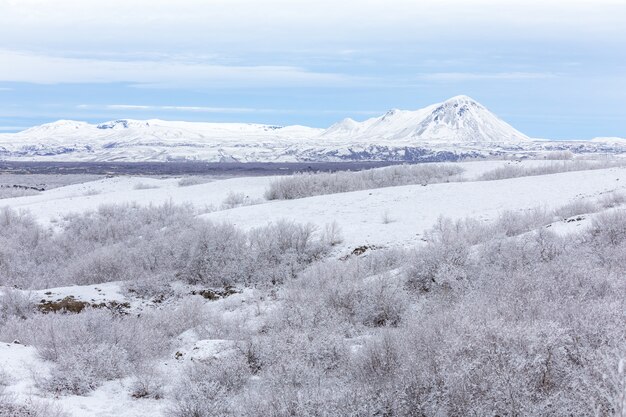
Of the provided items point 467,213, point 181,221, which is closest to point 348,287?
point 467,213

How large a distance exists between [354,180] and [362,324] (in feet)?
55.7

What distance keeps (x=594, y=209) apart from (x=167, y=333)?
10.5 m

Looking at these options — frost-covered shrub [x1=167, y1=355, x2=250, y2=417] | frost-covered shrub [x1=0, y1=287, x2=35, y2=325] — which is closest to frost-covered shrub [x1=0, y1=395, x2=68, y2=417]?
frost-covered shrub [x1=167, y1=355, x2=250, y2=417]

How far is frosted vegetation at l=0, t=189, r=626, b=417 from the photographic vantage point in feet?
15.4

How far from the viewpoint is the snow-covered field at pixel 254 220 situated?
6.07 meters

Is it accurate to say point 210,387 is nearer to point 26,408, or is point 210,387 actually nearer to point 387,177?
point 26,408

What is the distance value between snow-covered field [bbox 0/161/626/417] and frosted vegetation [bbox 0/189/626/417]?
5.8 inches

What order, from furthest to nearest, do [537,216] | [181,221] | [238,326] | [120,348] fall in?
1. [181,221]
2. [537,216]
3. [238,326]
4. [120,348]

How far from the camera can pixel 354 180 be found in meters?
24.9

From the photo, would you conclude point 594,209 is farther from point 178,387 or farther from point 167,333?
point 178,387

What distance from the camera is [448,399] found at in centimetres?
456

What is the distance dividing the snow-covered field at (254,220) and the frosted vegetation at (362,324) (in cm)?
15

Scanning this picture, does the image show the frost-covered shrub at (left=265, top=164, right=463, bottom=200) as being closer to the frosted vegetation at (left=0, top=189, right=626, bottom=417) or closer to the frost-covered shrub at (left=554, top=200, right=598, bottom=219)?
the frost-covered shrub at (left=554, top=200, right=598, bottom=219)

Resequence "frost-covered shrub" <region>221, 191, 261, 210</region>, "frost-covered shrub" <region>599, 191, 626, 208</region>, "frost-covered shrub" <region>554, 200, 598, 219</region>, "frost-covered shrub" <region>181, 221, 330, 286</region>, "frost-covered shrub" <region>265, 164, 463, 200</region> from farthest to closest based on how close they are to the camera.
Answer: "frost-covered shrub" <region>265, 164, 463, 200</region> → "frost-covered shrub" <region>221, 191, 261, 210</region> → "frost-covered shrub" <region>599, 191, 626, 208</region> → "frost-covered shrub" <region>554, 200, 598, 219</region> → "frost-covered shrub" <region>181, 221, 330, 286</region>
